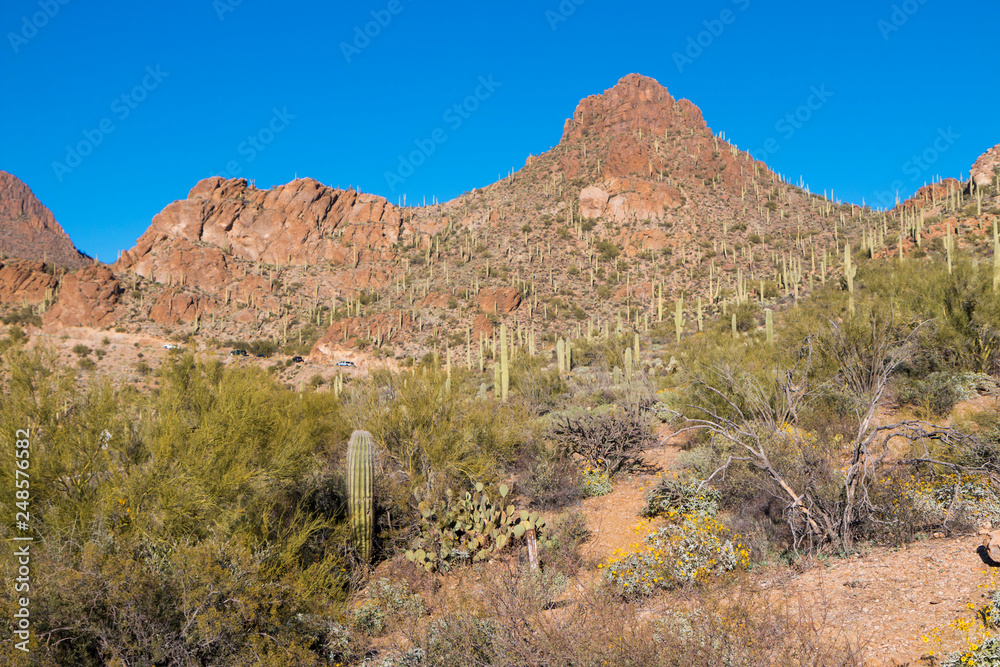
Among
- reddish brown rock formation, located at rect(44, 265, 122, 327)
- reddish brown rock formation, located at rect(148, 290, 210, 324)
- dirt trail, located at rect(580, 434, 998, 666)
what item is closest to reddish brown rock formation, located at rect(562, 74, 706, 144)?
reddish brown rock formation, located at rect(148, 290, 210, 324)

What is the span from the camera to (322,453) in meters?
11.6

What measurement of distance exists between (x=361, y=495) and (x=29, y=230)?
109349 mm

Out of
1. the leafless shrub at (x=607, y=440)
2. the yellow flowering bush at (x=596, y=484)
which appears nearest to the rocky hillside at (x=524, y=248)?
the leafless shrub at (x=607, y=440)

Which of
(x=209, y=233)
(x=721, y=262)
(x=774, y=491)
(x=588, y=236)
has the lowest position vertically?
(x=774, y=491)

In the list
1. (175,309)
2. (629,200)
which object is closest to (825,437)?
(175,309)

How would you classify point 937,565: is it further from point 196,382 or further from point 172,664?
point 196,382

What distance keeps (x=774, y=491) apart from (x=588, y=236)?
48565 millimetres

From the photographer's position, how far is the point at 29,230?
8838cm

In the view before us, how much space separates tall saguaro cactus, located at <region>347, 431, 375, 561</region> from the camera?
7438mm

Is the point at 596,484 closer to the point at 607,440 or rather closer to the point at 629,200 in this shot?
the point at 607,440

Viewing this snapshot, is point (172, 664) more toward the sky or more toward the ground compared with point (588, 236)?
more toward the ground

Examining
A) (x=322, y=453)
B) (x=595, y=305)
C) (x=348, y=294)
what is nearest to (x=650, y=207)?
(x=595, y=305)

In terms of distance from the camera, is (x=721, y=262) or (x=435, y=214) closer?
(x=721, y=262)

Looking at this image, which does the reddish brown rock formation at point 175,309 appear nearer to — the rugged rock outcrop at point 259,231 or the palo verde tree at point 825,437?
the rugged rock outcrop at point 259,231
